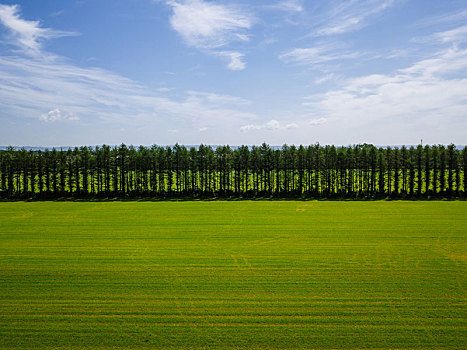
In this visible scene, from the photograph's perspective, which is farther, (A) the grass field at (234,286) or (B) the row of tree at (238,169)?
(B) the row of tree at (238,169)

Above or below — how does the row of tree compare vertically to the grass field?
above

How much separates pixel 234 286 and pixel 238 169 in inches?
2839

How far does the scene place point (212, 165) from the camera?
93.8 meters

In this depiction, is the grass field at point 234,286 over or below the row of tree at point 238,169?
below

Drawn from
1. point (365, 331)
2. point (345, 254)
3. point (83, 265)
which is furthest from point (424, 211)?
point (83, 265)

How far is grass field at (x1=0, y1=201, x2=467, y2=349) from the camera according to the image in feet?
57.0

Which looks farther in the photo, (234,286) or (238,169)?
(238,169)

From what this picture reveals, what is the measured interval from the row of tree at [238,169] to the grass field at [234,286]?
4181 cm

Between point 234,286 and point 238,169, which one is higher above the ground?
point 238,169

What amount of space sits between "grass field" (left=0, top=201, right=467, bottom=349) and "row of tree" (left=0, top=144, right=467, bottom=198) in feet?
137

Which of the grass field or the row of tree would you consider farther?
the row of tree

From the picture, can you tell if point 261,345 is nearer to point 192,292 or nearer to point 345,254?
point 192,292

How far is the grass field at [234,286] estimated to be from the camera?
1738 cm

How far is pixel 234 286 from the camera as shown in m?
23.9
